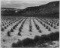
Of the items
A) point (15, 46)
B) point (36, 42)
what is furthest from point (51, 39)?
point (15, 46)

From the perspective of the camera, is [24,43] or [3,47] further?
[24,43]

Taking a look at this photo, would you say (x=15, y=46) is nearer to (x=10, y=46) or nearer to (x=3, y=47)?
(x=10, y=46)

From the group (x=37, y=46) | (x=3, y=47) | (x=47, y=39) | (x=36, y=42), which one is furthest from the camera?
(x=47, y=39)

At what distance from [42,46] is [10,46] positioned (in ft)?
5.86

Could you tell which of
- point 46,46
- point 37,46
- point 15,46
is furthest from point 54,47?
point 15,46

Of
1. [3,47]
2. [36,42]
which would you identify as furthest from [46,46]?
[3,47]

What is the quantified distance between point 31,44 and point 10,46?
1243mm

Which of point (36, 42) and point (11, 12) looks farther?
point (11, 12)

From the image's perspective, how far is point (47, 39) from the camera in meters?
6.76

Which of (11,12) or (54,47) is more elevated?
(11,12)

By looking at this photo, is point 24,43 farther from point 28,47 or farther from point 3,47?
point 3,47

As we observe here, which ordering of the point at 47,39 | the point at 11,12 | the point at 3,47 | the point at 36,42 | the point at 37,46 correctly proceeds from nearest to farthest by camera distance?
1. the point at 3,47
2. the point at 37,46
3. the point at 36,42
4. the point at 47,39
5. the point at 11,12

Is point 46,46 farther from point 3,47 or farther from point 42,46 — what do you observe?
point 3,47

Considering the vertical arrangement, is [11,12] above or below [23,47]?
above
